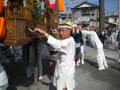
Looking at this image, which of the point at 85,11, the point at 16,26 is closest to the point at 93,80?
the point at 16,26

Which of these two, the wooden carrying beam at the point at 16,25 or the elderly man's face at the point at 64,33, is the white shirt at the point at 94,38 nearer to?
the elderly man's face at the point at 64,33

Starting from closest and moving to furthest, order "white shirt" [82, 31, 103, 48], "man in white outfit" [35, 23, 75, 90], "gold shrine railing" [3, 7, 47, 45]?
1. "gold shrine railing" [3, 7, 47, 45]
2. "man in white outfit" [35, 23, 75, 90]
3. "white shirt" [82, 31, 103, 48]

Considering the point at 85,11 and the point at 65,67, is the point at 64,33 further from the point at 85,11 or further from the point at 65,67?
the point at 85,11

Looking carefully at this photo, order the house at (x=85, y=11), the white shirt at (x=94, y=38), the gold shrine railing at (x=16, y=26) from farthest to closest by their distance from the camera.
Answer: the house at (x=85, y=11) → the white shirt at (x=94, y=38) → the gold shrine railing at (x=16, y=26)

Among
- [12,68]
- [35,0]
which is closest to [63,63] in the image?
[35,0]

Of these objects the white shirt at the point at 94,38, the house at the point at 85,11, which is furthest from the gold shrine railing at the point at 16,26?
the house at the point at 85,11

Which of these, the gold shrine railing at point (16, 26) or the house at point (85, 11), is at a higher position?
the house at point (85, 11)


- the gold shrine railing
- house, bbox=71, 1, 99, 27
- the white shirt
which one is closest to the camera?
the gold shrine railing

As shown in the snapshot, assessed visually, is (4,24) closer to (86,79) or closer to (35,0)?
(35,0)

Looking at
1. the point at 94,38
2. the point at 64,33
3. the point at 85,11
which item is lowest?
the point at 94,38

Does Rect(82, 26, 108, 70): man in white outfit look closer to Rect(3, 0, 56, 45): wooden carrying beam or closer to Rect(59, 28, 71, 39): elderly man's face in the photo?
Rect(59, 28, 71, 39): elderly man's face

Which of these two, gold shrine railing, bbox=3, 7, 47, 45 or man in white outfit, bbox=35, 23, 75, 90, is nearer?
gold shrine railing, bbox=3, 7, 47, 45

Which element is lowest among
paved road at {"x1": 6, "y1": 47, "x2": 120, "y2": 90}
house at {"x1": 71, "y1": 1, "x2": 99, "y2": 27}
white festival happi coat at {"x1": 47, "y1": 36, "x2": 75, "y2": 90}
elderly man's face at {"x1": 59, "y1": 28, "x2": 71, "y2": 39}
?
paved road at {"x1": 6, "y1": 47, "x2": 120, "y2": 90}

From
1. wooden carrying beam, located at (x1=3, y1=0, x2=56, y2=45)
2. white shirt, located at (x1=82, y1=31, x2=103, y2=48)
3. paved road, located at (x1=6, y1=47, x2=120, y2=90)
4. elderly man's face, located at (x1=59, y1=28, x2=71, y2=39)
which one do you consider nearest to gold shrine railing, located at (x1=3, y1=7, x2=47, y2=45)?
wooden carrying beam, located at (x1=3, y1=0, x2=56, y2=45)
